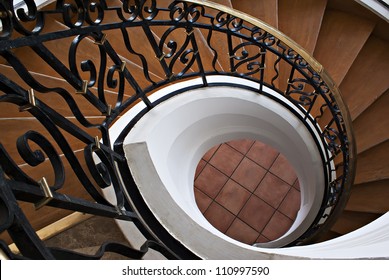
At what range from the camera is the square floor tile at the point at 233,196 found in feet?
20.7

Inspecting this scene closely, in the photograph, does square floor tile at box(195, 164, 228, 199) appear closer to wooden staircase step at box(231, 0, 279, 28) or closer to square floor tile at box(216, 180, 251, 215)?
square floor tile at box(216, 180, 251, 215)

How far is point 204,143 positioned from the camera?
439 centimetres

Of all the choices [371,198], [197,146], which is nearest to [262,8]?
[197,146]

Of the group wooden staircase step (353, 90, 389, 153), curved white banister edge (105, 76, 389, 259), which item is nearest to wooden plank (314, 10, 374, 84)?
wooden staircase step (353, 90, 389, 153)

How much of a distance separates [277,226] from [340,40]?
3158 mm

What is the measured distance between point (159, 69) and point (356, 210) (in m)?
2.62

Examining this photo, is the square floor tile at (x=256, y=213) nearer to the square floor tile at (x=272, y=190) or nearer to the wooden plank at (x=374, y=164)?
the square floor tile at (x=272, y=190)

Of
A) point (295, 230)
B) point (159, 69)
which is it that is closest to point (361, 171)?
point (295, 230)

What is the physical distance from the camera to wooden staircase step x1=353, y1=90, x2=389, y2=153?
4.08 m

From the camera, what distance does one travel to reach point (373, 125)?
418cm

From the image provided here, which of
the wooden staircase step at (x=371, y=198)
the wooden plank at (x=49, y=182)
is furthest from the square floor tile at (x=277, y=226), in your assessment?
the wooden plank at (x=49, y=182)

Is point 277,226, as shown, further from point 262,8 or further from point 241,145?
point 262,8
